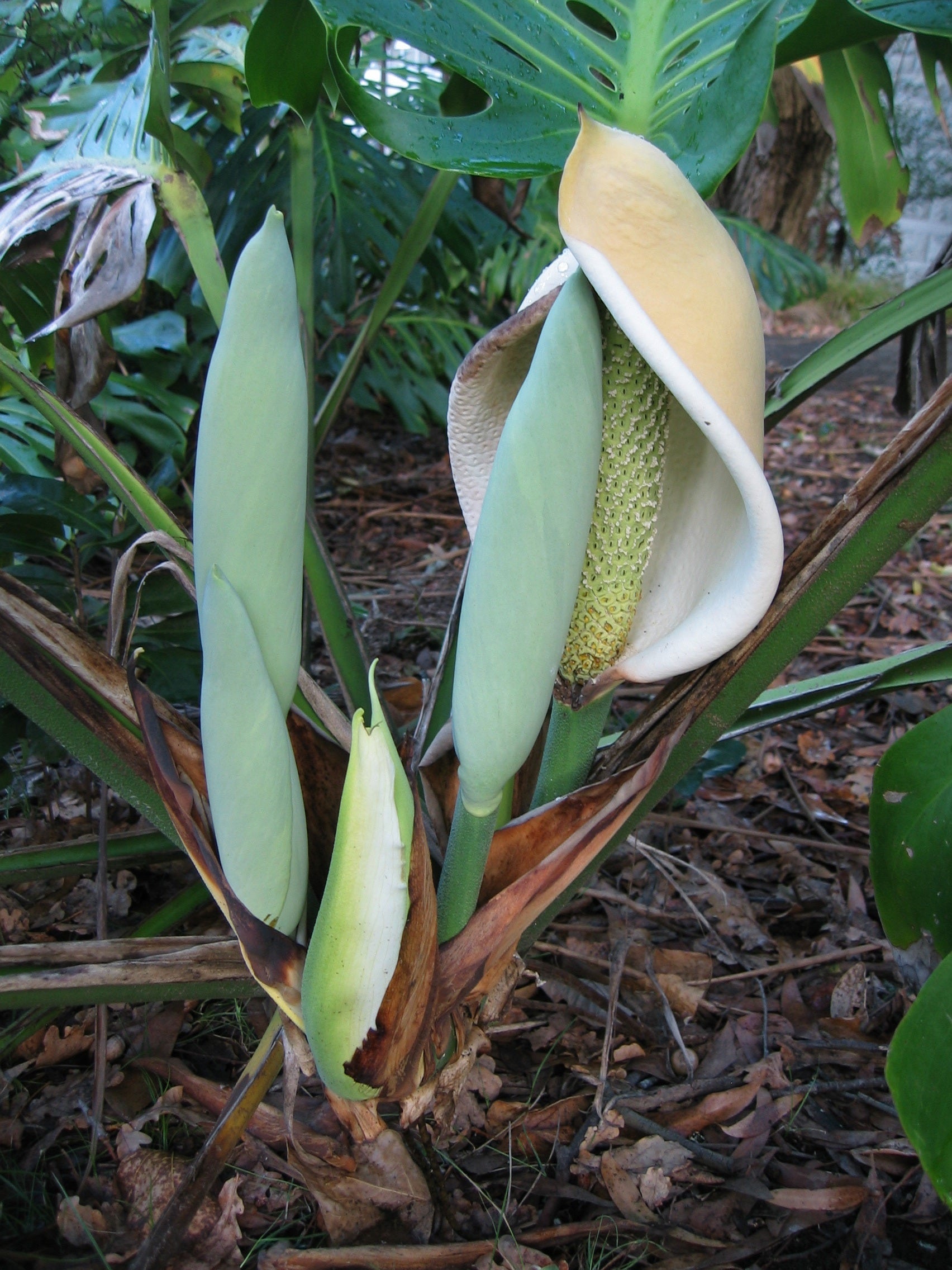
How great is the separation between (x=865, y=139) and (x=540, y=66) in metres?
0.41

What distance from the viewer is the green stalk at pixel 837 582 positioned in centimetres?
47

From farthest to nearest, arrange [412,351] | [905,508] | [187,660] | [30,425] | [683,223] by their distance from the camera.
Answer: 1. [412,351]
2. [30,425]
3. [187,660]
4. [905,508]
5. [683,223]

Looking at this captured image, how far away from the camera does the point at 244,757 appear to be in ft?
1.24

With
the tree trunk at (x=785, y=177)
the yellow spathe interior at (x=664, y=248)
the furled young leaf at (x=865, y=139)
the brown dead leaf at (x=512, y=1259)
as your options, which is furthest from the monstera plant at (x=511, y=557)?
the tree trunk at (x=785, y=177)

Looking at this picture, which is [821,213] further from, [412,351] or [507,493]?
[507,493]

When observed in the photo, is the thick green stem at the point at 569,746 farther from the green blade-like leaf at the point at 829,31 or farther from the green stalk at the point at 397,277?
the green stalk at the point at 397,277

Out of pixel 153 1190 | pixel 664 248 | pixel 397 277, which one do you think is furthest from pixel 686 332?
pixel 397 277

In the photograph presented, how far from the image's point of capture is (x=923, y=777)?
489 mm

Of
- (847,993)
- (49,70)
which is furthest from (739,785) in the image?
(49,70)

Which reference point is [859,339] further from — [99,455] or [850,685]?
[99,455]

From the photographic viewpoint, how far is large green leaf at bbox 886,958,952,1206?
38 centimetres

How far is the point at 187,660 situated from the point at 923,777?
2.01 ft

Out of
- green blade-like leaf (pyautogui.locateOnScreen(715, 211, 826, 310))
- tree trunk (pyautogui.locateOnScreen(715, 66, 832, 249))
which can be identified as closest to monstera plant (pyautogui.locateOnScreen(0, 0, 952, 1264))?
green blade-like leaf (pyautogui.locateOnScreen(715, 211, 826, 310))

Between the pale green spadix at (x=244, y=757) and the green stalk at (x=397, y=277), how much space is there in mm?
687
